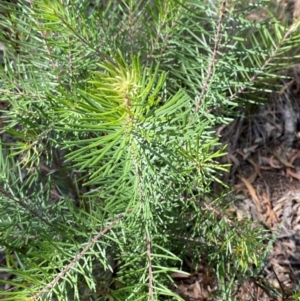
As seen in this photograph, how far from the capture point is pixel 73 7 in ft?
2.99

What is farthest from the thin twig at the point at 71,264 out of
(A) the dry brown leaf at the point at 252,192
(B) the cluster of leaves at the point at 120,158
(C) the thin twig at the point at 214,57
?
(A) the dry brown leaf at the point at 252,192

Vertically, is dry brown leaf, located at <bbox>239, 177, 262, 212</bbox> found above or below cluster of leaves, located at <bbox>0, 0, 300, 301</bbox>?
below

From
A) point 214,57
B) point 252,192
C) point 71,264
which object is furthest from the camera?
point 252,192

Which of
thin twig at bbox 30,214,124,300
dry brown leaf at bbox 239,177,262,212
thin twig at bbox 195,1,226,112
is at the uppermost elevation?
thin twig at bbox 195,1,226,112

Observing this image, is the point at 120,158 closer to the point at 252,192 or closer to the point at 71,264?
the point at 71,264

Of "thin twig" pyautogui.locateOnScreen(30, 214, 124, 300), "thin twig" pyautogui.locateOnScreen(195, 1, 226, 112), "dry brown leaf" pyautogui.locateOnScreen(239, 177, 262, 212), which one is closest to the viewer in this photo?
"thin twig" pyautogui.locateOnScreen(30, 214, 124, 300)

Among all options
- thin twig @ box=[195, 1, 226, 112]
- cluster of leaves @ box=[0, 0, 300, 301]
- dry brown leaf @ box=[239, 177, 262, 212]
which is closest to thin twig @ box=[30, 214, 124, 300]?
cluster of leaves @ box=[0, 0, 300, 301]

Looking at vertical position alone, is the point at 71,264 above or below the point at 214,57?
below

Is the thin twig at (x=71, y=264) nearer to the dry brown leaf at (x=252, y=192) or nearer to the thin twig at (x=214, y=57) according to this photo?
the thin twig at (x=214, y=57)

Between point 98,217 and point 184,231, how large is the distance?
273 millimetres

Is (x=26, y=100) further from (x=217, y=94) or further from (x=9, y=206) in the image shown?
(x=217, y=94)

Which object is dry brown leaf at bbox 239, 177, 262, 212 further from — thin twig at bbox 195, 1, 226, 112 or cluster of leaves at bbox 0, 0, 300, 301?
thin twig at bbox 195, 1, 226, 112

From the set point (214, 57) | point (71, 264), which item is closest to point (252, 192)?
point (214, 57)

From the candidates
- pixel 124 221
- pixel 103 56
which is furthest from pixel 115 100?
pixel 124 221
